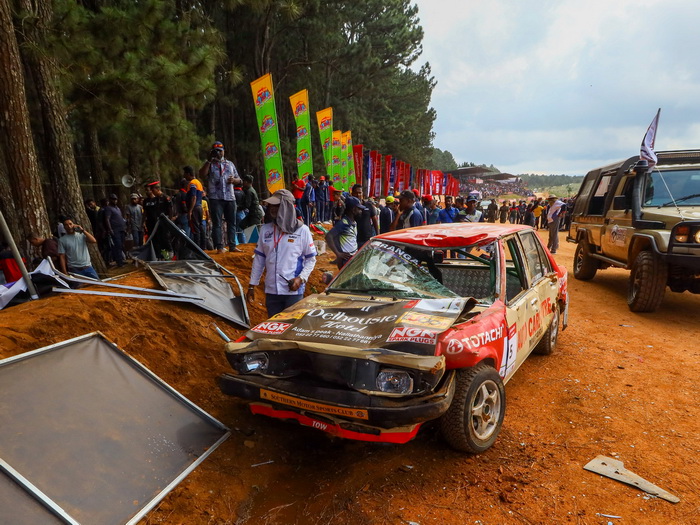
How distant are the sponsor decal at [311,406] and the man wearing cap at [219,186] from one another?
534 centimetres

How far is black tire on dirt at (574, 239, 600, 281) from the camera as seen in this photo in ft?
30.5

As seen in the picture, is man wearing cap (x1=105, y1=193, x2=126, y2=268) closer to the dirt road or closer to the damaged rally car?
the dirt road

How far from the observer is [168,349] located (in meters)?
4.26

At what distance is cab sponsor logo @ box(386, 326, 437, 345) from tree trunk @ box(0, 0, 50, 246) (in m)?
6.11

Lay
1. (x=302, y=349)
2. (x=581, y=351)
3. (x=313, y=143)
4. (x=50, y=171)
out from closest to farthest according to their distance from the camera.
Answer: (x=302, y=349), (x=581, y=351), (x=50, y=171), (x=313, y=143)

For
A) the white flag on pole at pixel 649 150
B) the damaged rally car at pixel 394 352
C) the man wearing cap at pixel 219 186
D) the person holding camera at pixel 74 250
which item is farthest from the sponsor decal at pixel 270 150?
the damaged rally car at pixel 394 352

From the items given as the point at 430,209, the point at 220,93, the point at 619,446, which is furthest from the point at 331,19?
the point at 619,446

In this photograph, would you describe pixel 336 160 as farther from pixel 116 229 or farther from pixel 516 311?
pixel 516 311

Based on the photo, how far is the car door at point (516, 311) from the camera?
3.37 metres

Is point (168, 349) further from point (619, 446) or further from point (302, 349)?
point (619, 446)

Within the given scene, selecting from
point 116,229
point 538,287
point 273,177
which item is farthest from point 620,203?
point 116,229

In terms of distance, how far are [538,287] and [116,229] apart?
913cm

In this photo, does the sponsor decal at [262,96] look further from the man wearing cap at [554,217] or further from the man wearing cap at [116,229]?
the man wearing cap at [554,217]

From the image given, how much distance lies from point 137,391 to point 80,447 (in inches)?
25.9
